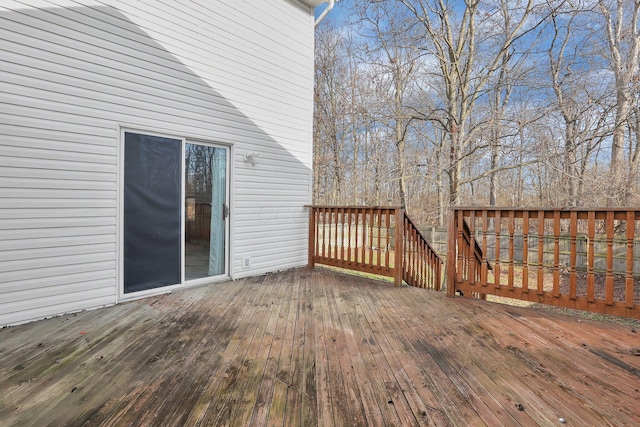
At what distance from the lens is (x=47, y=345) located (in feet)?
7.40

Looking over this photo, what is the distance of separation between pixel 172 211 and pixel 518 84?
7.41 metres

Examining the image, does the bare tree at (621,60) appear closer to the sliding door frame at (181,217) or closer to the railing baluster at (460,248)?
the railing baluster at (460,248)

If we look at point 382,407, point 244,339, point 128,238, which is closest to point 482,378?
point 382,407

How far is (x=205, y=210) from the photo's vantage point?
402 cm

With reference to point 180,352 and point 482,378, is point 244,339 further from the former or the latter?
point 482,378

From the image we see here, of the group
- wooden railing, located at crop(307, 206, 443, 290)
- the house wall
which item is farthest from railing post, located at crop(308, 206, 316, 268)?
the house wall

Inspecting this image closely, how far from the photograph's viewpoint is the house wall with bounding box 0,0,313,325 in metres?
2.69

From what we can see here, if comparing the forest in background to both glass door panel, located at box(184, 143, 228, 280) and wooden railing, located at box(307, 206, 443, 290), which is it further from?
glass door panel, located at box(184, 143, 228, 280)

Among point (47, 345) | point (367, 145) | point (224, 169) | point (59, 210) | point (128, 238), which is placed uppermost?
point (367, 145)

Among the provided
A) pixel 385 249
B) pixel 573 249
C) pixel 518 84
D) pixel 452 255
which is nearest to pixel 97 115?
pixel 385 249

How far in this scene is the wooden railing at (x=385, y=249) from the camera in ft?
13.2

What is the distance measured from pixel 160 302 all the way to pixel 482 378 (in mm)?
3043

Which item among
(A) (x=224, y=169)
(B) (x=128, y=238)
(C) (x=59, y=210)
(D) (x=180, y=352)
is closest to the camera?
(D) (x=180, y=352)

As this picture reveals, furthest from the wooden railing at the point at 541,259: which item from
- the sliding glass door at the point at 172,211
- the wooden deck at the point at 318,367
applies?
the sliding glass door at the point at 172,211
